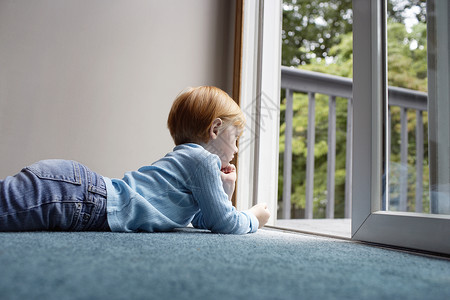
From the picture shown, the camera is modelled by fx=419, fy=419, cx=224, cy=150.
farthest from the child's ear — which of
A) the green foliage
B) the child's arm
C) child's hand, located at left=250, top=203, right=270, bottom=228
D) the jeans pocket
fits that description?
the green foliage

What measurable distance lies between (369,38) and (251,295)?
91cm

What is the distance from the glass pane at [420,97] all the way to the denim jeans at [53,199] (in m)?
0.79

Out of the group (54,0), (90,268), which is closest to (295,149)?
(54,0)

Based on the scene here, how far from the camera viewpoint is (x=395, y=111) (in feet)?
4.09

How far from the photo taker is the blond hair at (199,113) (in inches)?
50.3

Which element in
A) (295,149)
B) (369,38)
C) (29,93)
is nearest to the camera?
(369,38)

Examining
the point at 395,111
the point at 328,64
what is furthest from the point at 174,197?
the point at 328,64

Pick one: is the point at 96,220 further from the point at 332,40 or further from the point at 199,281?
the point at 332,40

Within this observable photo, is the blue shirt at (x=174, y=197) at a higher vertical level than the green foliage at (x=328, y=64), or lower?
lower

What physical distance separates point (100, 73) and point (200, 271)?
1154 mm

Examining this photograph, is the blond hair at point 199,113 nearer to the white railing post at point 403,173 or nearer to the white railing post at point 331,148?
the white railing post at point 403,173

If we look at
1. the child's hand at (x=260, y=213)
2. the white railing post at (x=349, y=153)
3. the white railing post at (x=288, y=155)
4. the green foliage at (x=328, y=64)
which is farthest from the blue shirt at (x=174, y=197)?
the white railing post at (x=349, y=153)

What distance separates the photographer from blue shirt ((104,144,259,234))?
113 cm

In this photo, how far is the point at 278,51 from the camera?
5.74 feet
